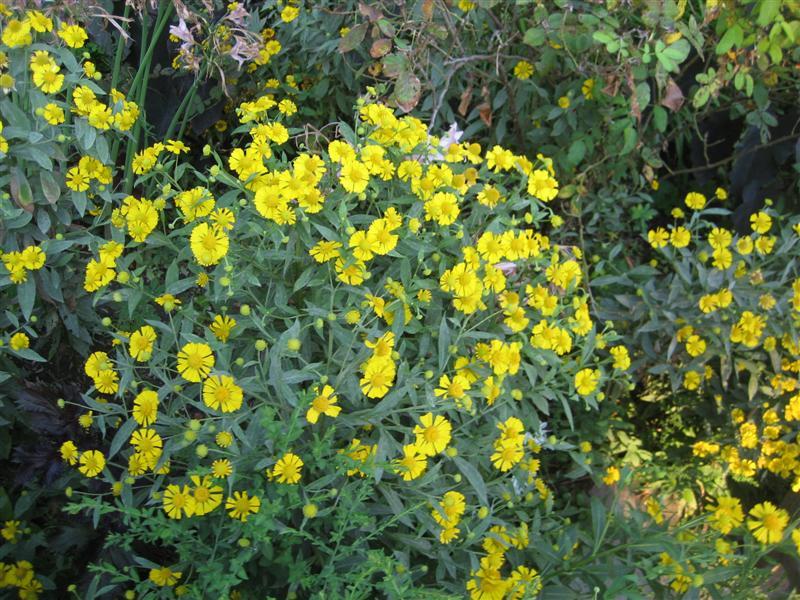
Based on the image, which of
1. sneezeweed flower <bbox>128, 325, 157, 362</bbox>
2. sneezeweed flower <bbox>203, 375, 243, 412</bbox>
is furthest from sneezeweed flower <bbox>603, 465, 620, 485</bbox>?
sneezeweed flower <bbox>128, 325, 157, 362</bbox>

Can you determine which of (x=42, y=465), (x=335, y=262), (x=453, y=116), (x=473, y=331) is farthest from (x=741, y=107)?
(x=42, y=465)

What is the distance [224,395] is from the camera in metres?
1.40

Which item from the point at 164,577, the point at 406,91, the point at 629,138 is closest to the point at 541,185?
the point at 406,91

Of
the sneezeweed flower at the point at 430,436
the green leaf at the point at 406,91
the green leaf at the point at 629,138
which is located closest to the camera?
the sneezeweed flower at the point at 430,436

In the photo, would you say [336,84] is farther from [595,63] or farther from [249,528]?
[249,528]

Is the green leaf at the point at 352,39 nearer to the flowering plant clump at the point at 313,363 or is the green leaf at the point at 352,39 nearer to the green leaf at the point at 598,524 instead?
the flowering plant clump at the point at 313,363

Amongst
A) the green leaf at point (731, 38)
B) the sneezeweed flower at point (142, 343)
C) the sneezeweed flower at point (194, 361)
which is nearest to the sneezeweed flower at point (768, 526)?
the sneezeweed flower at point (194, 361)

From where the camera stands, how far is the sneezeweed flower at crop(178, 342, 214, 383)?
141 cm

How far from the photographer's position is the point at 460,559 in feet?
5.59

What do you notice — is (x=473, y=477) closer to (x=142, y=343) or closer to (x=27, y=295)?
(x=142, y=343)

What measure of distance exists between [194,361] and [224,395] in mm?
80

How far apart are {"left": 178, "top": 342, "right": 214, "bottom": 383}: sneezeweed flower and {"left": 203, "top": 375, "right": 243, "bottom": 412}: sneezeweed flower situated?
0.09 ft

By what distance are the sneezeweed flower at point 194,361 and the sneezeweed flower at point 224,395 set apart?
0.09 ft

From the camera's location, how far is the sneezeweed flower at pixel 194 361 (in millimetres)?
1411
